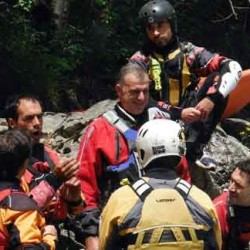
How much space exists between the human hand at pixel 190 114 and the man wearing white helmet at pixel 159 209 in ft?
6.37

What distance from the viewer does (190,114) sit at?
6262 millimetres

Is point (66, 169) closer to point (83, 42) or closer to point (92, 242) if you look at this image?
point (92, 242)

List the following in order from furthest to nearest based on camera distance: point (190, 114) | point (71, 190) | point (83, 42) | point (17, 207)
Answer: point (83, 42), point (190, 114), point (71, 190), point (17, 207)

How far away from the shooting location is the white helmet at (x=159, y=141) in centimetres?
421

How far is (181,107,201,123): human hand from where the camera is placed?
626 centimetres

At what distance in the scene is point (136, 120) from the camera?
5820 millimetres

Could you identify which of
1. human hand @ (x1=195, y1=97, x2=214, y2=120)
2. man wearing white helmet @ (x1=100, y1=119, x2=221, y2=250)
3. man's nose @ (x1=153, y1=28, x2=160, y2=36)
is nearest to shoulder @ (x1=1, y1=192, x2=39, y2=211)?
man wearing white helmet @ (x1=100, y1=119, x2=221, y2=250)

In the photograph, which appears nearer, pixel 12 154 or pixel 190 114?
pixel 12 154

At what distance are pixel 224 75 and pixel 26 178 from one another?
81.9 inches

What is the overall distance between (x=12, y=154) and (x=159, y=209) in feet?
3.27

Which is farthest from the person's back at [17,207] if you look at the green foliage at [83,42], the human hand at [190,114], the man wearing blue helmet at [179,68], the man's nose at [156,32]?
the green foliage at [83,42]

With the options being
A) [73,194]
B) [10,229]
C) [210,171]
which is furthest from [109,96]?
[10,229]

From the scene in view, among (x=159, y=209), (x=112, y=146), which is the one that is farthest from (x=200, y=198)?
(x=112, y=146)

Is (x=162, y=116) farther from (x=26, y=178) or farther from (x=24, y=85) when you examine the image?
(x=24, y=85)
